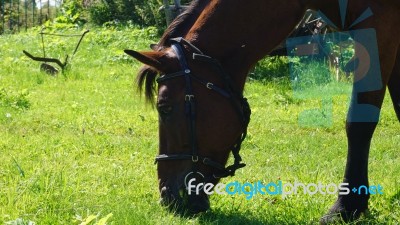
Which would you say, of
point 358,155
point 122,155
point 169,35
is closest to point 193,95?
point 169,35

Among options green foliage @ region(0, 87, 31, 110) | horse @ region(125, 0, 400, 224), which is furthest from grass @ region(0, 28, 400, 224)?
horse @ region(125, 0, 400, 224)

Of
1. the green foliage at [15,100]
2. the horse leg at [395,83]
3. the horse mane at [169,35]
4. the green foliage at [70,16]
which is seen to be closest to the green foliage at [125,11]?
the green foliage at [70,16]

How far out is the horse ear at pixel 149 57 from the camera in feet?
9.87

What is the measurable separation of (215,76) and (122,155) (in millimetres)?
1954

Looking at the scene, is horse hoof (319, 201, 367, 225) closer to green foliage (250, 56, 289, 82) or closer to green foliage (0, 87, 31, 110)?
green foliage (0, 87, 31, 110)

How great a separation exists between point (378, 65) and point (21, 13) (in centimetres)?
1645

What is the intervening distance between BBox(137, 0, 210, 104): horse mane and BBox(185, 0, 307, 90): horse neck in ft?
0.22

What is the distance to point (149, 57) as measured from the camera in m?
3.06

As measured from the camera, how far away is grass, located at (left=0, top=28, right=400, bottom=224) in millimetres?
3311

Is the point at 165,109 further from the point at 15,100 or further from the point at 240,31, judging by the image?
the point at 15,100

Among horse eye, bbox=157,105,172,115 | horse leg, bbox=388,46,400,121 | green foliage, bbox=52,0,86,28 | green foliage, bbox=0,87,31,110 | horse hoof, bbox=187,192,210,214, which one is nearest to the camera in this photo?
horse eye, bbox=157,105,172,115

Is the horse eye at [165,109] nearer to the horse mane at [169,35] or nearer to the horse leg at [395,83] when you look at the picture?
the horse mane at [169,35]

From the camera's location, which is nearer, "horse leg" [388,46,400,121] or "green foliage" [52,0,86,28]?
"horse leg" [388,46,400,121]

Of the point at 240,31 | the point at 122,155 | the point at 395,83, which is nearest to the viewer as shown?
the point at 240,31
